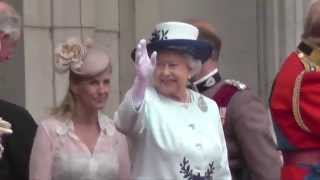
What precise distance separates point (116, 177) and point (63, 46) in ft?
2.33

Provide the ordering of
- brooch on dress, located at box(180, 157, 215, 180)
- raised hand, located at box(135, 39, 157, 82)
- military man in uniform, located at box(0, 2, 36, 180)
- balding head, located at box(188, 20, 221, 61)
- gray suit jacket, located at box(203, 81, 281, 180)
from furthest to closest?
balding head, located at box(188, 20, 221, 61) → gray suit jacket, located at box(203, 81, 281, 180) → military man in uniform, located at box(0, 2, 36, 180) → brooch on dress, located at box(180, 157, 215, 180) → raised hand, located at box(135, 39, 157, 82)

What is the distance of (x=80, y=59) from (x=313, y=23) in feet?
3.84

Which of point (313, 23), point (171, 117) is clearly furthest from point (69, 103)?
point (313, 23)

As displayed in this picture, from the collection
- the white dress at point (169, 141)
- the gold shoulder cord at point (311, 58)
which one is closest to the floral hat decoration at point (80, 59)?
the white dress at point (169, 141)

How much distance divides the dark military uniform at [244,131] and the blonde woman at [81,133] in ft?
1.79

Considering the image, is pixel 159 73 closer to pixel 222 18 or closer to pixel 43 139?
pixel 43 139

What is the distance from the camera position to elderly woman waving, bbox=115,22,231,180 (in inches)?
240

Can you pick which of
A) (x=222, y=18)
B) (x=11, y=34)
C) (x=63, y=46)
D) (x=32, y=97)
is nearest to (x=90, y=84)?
(x=63, y=46)

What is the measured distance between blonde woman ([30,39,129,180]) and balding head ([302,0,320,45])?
101cm

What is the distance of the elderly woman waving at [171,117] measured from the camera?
240 inches

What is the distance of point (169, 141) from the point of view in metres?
6.21

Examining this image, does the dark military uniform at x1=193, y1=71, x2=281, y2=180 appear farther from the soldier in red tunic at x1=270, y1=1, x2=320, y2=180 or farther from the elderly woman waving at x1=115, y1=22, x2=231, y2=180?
the soldier in red tunic at x1=270, y1=1, x2=320, y2=180

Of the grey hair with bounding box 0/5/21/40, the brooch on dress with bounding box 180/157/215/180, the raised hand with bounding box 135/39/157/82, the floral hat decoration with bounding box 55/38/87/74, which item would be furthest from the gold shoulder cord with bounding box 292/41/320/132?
the grey hair with bounding box 0/5/21/40

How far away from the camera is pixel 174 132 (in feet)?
20.5
